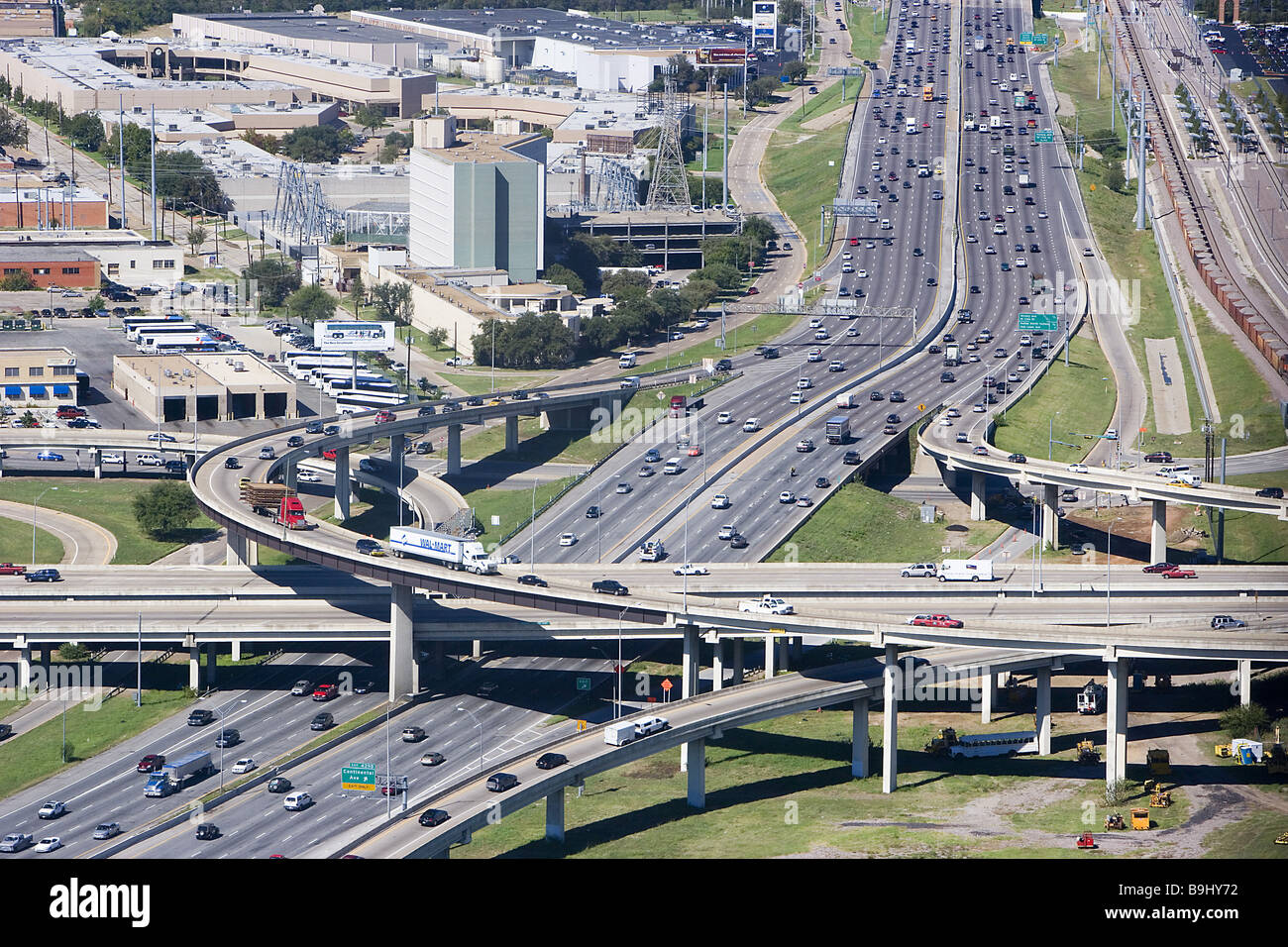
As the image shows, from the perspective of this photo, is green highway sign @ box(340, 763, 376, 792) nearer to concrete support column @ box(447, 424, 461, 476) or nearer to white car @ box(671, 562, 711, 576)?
white car @ box(671, 562, 711, 576)

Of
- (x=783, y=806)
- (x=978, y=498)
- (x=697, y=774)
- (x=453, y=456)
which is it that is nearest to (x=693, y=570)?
(x=697, y=774)

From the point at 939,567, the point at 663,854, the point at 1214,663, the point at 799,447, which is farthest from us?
the point at 799,447

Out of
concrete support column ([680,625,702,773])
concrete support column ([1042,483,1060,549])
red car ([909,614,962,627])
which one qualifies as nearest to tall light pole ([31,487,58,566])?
concrete support column ([680,625,702,773])

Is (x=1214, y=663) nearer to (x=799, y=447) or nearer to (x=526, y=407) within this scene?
(x=799, y=447)

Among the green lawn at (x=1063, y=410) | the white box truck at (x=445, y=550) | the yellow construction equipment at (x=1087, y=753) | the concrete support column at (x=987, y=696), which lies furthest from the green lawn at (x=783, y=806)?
the green lawn at (x=1063, y=410)

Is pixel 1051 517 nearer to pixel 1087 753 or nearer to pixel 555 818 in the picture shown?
pixel 1087 753

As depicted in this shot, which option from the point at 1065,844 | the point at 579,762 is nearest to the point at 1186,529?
the point at 1065,844
